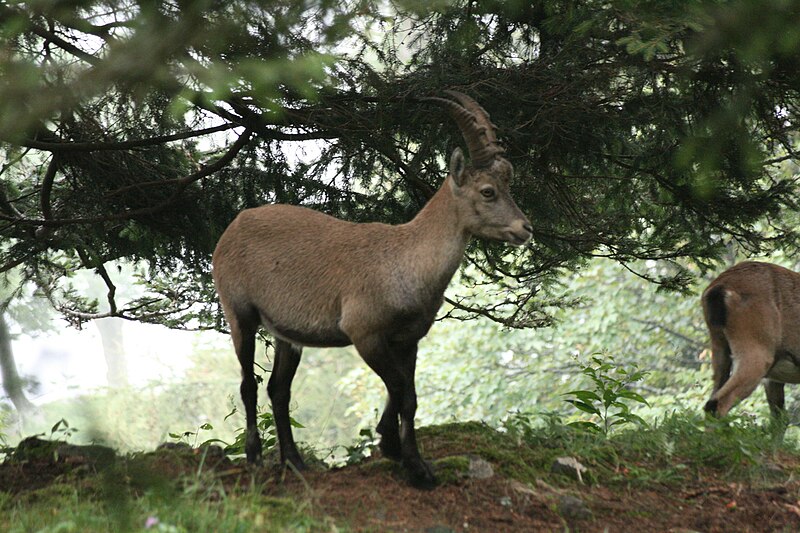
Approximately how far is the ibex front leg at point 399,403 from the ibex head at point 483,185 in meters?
0.91

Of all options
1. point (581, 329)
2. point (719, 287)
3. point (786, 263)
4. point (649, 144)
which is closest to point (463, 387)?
point (581, 329)

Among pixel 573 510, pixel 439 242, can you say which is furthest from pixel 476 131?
pixel 573 510

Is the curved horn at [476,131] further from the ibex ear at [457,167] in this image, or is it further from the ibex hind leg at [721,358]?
the ibex hind leg at [721,358]

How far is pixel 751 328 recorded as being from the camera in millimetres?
8062

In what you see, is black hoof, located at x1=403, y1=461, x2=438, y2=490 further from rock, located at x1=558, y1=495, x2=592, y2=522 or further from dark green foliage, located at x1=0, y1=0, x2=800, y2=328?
dark green foliage, located at x1=0, y1=0, x2=800, y2=328

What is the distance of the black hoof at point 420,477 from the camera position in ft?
17.1

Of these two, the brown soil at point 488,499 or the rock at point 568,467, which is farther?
the rock at point 568,467

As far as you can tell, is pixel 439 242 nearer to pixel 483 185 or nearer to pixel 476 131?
pixel 483 185

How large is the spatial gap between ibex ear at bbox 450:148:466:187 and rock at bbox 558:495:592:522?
2.03m

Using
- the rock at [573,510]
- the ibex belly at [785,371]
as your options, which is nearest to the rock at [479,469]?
the rock at [573,510]

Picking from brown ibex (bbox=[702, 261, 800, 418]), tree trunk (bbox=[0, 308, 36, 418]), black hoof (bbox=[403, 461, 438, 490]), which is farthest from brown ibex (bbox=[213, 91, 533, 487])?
brown ibex (bbox=[702, 261, 800, 418])

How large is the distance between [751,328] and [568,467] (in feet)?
11.3

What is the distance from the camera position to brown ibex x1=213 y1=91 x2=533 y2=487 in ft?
17.9

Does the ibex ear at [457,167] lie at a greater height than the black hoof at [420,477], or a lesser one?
greater
